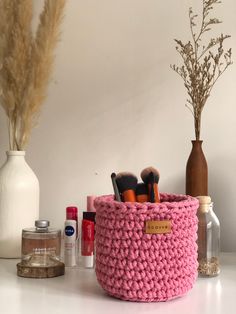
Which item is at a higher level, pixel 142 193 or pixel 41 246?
pixel 142 193

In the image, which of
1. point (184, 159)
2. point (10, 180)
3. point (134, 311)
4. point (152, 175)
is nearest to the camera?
point (134, 311)

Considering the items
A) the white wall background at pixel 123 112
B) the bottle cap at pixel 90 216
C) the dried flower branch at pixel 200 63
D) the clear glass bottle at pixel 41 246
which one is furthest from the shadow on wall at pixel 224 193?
the clear glass bottle at pixel 41 246

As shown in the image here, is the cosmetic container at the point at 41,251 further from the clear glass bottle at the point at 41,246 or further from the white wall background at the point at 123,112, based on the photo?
the white wall background at the point at 123,112

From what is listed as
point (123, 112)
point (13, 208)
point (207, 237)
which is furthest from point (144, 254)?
point (123, 112)

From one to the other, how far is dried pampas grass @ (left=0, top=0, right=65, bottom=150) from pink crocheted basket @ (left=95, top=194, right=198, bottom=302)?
427 mm

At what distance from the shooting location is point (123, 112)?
1159 millimetres

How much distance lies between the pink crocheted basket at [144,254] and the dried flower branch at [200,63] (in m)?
0.32

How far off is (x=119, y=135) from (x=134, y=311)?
0.55 meters

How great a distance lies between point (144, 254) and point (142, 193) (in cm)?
11

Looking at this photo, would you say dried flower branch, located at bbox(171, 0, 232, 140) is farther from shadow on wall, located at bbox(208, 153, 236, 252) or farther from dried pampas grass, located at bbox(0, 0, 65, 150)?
dried pampas grass, located at bbox(0, 0, 65, 150)

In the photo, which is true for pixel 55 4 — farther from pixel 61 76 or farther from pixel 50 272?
pixel 50 272

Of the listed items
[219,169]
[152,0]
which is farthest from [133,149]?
[152,0]

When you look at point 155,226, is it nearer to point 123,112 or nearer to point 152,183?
point 152,183

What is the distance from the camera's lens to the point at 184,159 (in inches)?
44.6
